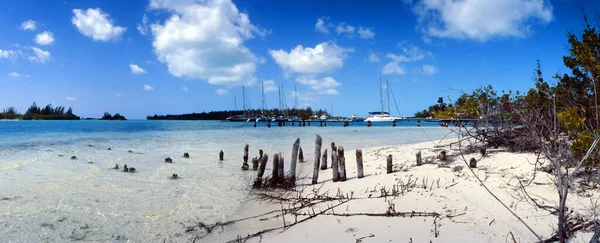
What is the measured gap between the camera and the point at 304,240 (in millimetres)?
5266

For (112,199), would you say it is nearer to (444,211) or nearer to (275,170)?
(275,170)

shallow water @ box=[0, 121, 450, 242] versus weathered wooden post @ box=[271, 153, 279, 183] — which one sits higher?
weathered wooden post @ box=[271, 153, 279, 183]

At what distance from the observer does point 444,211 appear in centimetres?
612

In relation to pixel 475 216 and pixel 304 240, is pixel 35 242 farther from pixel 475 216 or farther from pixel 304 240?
pixel 475 216

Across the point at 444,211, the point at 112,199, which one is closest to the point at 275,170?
the point at 112,199

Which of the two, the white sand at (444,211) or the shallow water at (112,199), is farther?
the shallow water at (112,199)

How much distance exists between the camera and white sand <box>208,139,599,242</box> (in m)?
5.16

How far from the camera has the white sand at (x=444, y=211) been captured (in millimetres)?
5156

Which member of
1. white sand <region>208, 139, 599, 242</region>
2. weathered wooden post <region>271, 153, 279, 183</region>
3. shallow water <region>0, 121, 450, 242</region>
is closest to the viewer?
white sand <region>208, 139, 599, 242</region>

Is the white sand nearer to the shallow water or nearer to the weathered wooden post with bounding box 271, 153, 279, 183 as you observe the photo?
the weathered wooden post with bounding box 271, 153, 279, 183

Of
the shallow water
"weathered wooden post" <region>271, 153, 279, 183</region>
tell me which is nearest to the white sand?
"weathered wooden post" <region>271, 153, 279, 183</region>

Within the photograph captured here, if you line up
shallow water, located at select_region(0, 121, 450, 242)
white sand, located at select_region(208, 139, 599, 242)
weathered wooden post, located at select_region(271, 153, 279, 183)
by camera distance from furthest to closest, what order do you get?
weathered wooden post, located at select_region(271, 153, 279, 183)
shallow water, located at select_region(0, 121, 450, 242)
white sand, located at select_region(208, 139, 599, 242)

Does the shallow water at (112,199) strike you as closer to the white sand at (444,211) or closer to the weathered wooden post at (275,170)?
the weathered wooden post at (275,170)

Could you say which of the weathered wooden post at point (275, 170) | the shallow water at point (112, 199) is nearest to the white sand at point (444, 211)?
the weathered wooden post at point (275, 170)
